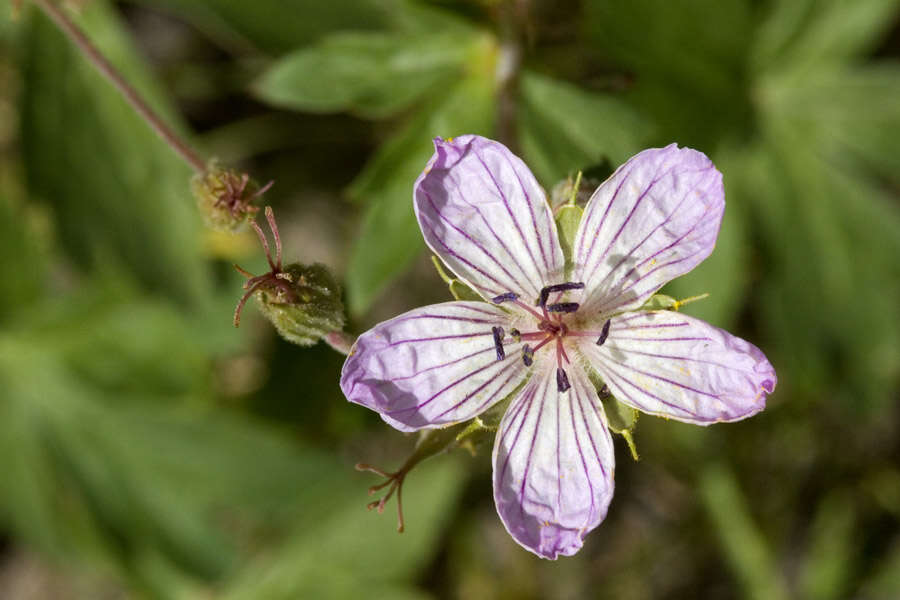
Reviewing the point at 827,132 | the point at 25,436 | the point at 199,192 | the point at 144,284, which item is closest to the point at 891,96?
the point at 827,132

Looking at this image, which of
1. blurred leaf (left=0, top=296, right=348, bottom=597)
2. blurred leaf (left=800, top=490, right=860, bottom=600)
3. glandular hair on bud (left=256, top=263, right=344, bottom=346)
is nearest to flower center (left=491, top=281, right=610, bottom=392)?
glandular hair on bud (left=256, top=263, right=344, bottom=346)

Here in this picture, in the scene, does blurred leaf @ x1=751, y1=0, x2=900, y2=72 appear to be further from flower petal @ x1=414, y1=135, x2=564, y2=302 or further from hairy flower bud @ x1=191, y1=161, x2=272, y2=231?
hairy flower bud @ x1=191, y1=161, x2=272, y2=231

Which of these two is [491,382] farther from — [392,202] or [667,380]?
[392,202]

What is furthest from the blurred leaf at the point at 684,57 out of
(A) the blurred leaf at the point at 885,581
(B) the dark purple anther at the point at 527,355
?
(A) the blurred leaf at the point at 885,581

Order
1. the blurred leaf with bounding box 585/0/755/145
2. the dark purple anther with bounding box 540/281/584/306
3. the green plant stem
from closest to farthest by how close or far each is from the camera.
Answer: the dark purple anther with bounding box 540/281/584/306 < the green plant stem < the blurred leaf with bounding box 585/0/755/145

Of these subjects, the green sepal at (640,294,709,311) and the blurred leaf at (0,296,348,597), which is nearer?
the green sepal at (640,294,709,311)

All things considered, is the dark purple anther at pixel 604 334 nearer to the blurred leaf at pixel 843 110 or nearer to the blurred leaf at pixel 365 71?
the blurred leaf at pixel 365 71
